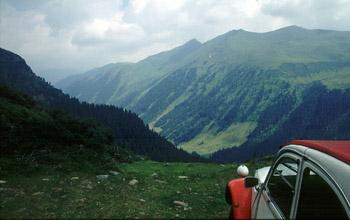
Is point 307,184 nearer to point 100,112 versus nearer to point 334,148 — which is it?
point 334,148

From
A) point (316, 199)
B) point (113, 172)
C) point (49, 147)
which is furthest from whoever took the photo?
point (49, 147)

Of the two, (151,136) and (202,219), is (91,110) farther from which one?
(202,219)

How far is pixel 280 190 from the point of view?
621cm

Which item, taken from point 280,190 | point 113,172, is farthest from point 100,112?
point 280,190

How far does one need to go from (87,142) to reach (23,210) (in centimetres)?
1059

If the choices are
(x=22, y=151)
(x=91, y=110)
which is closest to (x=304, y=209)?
(x=22, y=151)

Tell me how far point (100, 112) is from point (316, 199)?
130 meters

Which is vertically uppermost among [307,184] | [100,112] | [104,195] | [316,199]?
[100,112]

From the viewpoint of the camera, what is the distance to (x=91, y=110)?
128625 millimetres

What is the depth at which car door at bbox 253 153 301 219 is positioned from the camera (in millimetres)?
5629

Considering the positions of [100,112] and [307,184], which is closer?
[307,184]

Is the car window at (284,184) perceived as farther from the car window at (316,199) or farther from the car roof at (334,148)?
the car roof at (334,148)

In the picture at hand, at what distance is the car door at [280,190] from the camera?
563 cm

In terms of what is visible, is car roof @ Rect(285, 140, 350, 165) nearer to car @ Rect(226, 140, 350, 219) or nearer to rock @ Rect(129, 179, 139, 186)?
car @ Rect(226, 140, 350, 219)
